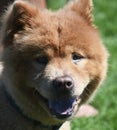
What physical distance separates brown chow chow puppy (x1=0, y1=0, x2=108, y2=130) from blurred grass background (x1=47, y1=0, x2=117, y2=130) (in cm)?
174

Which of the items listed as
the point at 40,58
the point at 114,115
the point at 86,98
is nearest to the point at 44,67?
the point at 40,58

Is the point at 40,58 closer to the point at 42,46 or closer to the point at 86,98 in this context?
the point at 42,46

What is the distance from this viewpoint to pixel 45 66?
191 inches

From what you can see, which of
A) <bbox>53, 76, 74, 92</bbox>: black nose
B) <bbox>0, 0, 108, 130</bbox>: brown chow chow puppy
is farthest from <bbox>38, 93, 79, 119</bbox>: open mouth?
<bbox>53, 76, 74, 92</bbox>: black nose

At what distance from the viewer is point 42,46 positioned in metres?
4.84

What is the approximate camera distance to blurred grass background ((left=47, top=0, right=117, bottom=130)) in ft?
22.6

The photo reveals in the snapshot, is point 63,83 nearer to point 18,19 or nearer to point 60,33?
point 60,33

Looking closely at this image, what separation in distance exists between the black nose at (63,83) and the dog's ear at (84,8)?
0.70 meters

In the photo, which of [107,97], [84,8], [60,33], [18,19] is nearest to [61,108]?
[60,33]

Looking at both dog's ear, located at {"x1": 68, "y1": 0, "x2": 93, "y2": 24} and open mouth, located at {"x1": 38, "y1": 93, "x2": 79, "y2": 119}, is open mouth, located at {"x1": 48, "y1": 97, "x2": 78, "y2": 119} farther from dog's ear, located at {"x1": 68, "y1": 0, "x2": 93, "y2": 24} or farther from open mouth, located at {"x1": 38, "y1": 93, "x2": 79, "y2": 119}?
dog's ear, located at {"x1": 68, "y1": 0, "x2": 93, "y2": 24}

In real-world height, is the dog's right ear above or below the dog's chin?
above

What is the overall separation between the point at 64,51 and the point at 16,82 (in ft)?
1.53

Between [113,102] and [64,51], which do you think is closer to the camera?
[64,51]

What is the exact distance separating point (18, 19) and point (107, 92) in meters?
3.27
